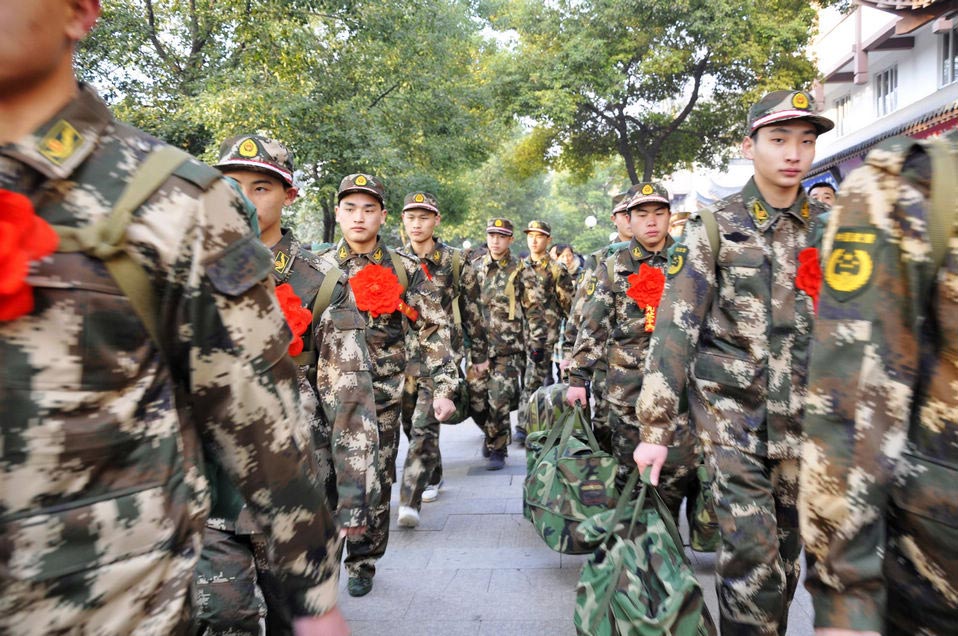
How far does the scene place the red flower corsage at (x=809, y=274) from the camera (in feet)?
10.5

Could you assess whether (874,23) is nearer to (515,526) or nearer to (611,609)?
(515,526)

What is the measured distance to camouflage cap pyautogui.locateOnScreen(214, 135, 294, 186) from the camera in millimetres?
3283

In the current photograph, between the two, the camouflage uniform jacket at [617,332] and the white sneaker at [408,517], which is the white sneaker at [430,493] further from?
the camouflage uniform jacket at [617,332]

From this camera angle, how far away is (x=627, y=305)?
511 cm

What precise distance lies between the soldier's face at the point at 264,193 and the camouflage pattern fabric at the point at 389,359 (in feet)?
3.76

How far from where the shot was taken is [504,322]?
337 inches

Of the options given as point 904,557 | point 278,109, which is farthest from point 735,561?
point 278,109

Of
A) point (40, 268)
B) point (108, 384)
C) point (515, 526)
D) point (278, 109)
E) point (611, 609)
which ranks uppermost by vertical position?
point (278, 109)

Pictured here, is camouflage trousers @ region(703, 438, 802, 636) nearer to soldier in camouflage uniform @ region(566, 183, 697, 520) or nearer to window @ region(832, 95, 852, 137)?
soldier in camouflage uniform @ region(566, 183, 697, 520)

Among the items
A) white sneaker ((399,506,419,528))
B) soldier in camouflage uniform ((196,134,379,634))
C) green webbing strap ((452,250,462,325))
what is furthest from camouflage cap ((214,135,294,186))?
green webbing strap ((452,250,462,325))

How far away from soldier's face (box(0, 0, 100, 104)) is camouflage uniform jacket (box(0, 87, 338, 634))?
68mm

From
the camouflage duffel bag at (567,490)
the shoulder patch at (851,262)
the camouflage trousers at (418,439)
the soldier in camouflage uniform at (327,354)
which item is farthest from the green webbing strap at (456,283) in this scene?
the shoulder patch at (851,262)

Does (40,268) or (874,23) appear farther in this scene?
(874,23)

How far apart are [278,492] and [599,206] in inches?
2498
